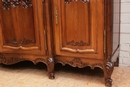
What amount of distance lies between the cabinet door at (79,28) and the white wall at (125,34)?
43cm

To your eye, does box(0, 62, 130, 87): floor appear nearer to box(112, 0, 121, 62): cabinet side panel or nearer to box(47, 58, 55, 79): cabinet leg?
box(47, 58, 55, 79): cabinet leg

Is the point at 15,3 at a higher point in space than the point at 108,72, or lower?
higher

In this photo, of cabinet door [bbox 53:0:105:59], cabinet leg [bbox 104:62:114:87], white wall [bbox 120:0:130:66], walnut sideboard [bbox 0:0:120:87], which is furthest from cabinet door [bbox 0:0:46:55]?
white wall [bbox 120:0:130:66]

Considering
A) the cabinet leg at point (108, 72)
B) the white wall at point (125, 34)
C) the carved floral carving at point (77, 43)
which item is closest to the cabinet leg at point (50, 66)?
the carved floral carving at point (77, 43)

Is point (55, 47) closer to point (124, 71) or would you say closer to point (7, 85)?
point (7, 85)

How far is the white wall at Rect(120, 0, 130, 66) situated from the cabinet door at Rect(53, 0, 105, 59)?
1.41 ft

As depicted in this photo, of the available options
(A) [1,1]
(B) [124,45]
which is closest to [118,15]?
(B) [124,45]

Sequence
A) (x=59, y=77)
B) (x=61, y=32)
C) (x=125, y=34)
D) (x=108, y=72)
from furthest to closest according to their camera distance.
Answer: (x=125, y=34) → (x=59, y=77) → (x=61, y=32) → (x=108, y=72)

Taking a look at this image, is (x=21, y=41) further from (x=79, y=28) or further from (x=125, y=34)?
(x=125, y=34)

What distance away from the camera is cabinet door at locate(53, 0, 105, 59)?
4.26ft

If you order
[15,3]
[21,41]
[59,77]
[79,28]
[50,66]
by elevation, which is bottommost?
[59,77]

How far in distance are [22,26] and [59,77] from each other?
496 millimetres

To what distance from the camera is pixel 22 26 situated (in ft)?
5.01

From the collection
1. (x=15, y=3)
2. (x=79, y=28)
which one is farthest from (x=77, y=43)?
(x=15, y=3)
